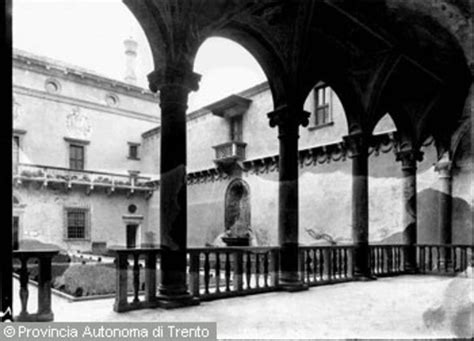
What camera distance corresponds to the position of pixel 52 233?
22.3 m

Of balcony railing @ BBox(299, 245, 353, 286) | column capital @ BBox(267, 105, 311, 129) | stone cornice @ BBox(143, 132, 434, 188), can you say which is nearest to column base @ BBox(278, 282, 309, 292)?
balcony railing @ BBox(299, 245, 353, 286)

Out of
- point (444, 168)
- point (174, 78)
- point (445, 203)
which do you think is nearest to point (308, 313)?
point (174, 78)

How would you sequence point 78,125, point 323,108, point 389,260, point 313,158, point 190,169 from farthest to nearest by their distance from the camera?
point 78,125
point 190,169
point 313,158
point 323,108
point 389,260

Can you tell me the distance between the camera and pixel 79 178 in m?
23.2

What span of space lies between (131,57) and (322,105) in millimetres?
20422

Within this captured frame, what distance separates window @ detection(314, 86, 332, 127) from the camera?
15.6 m

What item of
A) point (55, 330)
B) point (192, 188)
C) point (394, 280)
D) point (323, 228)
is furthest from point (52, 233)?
point (55, 330)

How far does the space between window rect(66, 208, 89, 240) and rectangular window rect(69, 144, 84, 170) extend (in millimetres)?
2904

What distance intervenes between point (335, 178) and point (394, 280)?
22.4 feet

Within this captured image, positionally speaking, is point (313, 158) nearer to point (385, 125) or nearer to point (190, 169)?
point (385, 125)

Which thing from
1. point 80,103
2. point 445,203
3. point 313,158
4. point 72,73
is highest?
point 72,73

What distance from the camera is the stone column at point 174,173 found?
5473mm

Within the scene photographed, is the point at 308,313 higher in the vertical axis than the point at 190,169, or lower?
lower

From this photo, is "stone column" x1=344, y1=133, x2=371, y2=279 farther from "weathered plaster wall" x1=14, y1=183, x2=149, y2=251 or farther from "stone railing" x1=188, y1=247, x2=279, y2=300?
"weathered plaster wall" x1=14, y1=183, x2=149, y2=251
